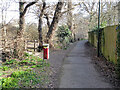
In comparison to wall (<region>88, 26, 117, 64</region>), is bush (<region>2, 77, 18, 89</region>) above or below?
below

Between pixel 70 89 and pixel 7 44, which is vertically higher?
pixel 7 44

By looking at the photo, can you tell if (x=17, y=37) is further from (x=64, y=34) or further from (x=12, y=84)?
(x=64, y=34)

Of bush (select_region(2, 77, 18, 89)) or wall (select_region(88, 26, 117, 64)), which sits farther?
wall (select_region(88, 26, 117, 64))

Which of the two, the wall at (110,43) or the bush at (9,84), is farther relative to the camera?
the wall at (110,43)

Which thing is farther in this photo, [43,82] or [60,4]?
[60,4]

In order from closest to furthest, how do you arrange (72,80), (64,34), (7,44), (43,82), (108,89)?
(108,89)
(43,82)
(72,80)
(7,44)
(64,34)

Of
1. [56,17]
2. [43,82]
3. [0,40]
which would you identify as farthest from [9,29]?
[56,17]

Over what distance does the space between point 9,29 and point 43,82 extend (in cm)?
427

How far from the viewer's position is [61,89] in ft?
16.7

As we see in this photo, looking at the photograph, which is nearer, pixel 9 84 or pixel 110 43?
pixel 9 84

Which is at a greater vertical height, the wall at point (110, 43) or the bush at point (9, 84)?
the wall at point (110, 43)

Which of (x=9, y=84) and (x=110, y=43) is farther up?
(x=110, y=43)

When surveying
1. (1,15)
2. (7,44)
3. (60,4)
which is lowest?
(7,44)

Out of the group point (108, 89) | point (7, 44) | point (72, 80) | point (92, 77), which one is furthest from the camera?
point (7, 44)
